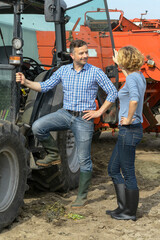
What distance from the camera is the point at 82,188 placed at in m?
4.11

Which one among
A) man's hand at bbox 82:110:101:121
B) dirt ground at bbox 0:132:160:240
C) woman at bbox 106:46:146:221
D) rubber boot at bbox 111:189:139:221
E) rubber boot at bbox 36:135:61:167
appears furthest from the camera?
rubber boot at bbox 36:135:61:167

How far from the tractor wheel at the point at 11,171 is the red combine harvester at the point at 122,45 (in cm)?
136

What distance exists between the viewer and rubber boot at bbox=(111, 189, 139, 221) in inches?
147

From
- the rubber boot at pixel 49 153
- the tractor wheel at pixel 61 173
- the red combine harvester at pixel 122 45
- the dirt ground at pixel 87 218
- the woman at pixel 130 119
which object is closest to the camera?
the dirt ground at pixel 87 218

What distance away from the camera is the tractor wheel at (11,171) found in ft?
11.5

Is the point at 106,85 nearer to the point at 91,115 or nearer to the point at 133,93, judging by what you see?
the point at 91,115

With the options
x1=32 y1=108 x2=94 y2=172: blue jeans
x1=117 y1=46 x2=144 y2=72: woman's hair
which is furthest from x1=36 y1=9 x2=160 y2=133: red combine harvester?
x1=117 y1=46 x2=144 y2=72: woman's hair

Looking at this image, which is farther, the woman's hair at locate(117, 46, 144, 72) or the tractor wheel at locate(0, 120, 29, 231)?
the woman's hair at locate(117, 46, 144, 72)

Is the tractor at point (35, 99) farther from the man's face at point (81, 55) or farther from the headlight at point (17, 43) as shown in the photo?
the man's face at point (81, 55)

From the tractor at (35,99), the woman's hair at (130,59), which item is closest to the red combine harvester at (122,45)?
the tractor at (35,99)

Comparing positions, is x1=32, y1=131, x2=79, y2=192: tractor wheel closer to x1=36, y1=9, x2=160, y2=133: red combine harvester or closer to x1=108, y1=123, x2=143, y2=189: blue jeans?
x1=36, y1=9, x2=160, y2=133: red combine harvester

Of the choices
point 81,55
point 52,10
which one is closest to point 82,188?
point 81,55

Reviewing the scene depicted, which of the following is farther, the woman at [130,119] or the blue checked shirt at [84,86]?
the blue checked shirt at [84,86]

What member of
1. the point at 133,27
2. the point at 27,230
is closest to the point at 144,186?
the point at 27,230
